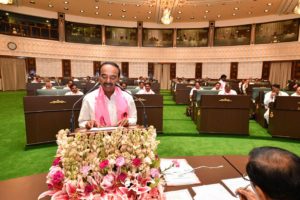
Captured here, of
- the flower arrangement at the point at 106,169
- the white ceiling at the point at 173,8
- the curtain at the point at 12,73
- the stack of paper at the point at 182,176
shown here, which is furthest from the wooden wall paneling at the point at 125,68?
the flower arrangement at the point at 106,169

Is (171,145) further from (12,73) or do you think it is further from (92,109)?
(12,73)

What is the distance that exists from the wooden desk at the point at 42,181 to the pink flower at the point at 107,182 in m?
0.61

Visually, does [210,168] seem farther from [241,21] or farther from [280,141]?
[241,21]

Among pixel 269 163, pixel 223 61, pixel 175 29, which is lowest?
pixel 269 163

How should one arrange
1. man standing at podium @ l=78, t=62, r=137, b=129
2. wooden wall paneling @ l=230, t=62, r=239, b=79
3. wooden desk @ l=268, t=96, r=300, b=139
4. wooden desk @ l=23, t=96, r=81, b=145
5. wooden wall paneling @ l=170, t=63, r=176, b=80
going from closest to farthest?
man standing at podium @ l=78, t=62, r=137, b=129 → wooden desk @ l=23, t=96, r=81, b=145 → wooden desk @ l=268, t=96, r=300, b=139 → wooden wall paneling @ l=230, t=62, r=239, b=79 → wooden wall paneling @ l=170, t=63, r=176, b=80

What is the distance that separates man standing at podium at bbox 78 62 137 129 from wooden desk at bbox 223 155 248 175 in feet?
3.45

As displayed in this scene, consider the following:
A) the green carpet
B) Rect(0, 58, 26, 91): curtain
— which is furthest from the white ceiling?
the green carpet

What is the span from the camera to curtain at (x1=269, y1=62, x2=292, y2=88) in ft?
52.1

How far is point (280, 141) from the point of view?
500 centimetres

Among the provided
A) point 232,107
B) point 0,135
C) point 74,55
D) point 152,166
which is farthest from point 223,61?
point 152,166

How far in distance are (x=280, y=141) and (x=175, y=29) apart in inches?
619

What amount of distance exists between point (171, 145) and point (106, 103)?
2710 millimetres

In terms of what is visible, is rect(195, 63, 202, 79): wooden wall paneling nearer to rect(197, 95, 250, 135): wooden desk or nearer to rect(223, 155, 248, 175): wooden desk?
rect(197, 95, 250, 135): wooden desk

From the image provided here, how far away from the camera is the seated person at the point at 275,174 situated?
702 mm
